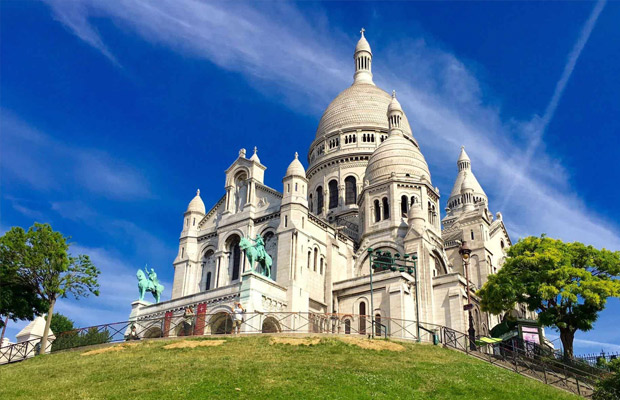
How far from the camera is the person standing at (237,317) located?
39.3 metres

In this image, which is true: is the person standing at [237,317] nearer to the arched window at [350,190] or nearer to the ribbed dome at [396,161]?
the ribbed dome at [396,161]

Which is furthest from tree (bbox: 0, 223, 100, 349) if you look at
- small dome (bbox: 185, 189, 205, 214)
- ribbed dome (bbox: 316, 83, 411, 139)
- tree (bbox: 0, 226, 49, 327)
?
ribbed dome (bbox: 316, 83, 411, 139)

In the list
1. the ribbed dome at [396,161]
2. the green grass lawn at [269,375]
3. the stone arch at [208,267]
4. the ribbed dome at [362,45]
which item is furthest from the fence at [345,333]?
the ribbed dome at [362,45]

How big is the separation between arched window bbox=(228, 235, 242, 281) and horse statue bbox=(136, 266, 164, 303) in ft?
21.0

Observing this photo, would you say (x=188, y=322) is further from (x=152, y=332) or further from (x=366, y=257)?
(x=366, y=257)

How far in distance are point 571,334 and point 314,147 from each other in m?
44.8

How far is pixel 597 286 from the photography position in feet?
124

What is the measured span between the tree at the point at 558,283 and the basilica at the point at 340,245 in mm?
6555

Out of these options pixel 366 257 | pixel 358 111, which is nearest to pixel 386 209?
pixel 366 257

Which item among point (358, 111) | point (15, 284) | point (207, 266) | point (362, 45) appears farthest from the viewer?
point (362, 45)

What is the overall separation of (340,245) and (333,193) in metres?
15.9

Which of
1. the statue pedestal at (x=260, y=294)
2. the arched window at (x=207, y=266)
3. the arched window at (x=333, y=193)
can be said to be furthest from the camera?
the arched window at (x=333, y=193)

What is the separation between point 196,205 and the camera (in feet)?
192

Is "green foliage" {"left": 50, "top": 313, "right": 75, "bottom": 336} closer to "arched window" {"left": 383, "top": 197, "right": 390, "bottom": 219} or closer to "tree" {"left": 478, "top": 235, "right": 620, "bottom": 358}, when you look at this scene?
"arched window" {"left": 383, "top": 197, "right": 390, "bottom": 219}
